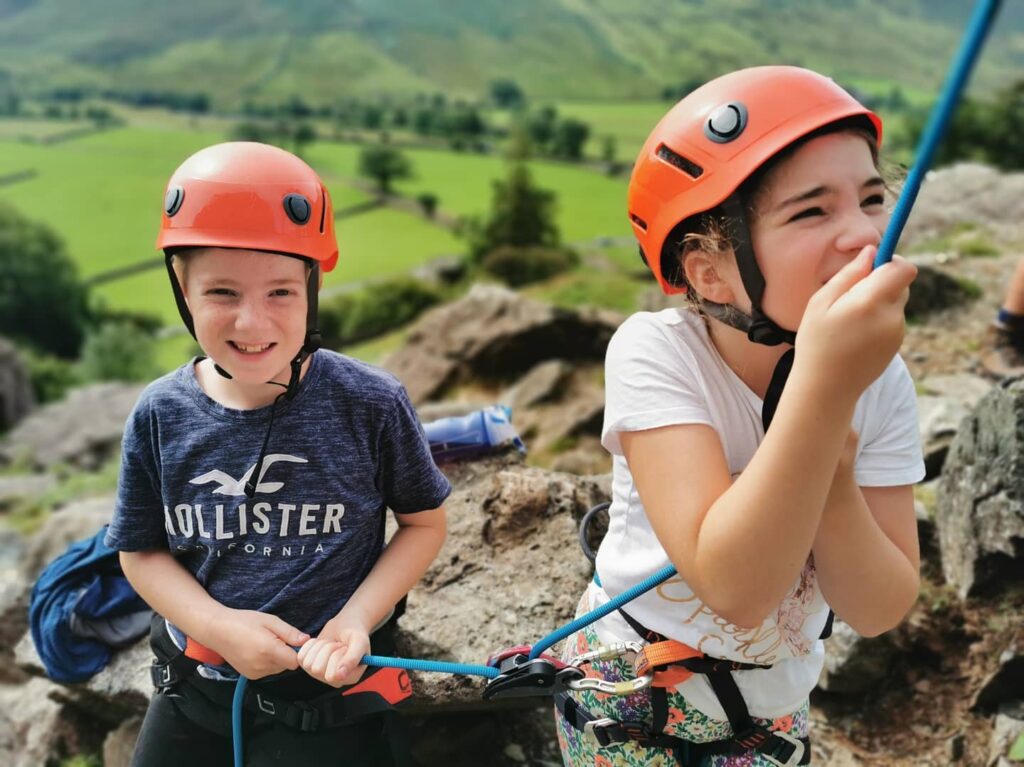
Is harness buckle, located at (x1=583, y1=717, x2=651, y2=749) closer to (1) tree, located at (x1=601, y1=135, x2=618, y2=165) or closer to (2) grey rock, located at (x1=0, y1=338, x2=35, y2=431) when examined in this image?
(2) grey rock, located at (x1=0, y1=338, x2=35, y2=431)

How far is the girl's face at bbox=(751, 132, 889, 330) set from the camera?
1.48 meters

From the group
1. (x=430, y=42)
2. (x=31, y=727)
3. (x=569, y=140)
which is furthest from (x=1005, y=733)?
(x=430, y=42)

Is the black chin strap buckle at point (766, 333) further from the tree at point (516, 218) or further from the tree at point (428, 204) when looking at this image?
the tree at point (428, 204)

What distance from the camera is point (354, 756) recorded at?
2.35 meters

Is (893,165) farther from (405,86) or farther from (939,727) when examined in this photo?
(405,86)

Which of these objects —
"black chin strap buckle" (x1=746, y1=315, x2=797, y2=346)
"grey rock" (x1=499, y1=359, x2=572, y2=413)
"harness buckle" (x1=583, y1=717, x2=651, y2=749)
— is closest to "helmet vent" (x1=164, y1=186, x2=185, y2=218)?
"black chin strap buckle" (x1=746, y1=315, x2=797, y2=346)


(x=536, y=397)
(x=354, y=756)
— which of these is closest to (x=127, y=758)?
(x=354, y=756)

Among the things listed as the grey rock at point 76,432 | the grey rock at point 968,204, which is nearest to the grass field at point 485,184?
the grey rock at point 76,432

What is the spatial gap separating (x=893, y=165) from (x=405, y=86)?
130374 mm

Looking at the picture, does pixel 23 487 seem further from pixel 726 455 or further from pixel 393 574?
pixel 726 455

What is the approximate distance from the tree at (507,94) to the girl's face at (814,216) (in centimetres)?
11863

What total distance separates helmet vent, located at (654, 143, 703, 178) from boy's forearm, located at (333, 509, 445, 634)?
4.39ft

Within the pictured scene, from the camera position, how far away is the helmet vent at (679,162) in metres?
1.68

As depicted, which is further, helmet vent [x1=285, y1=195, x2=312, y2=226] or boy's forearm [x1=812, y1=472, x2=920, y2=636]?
helmet vent [x1=285, y1=195, x2=312, y2=226]
